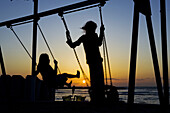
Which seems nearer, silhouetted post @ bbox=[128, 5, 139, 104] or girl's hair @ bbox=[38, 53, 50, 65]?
silhouetted post @ bbox=[128, 5, 139, 104]

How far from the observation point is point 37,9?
5.61 meters

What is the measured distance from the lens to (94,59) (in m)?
3.85

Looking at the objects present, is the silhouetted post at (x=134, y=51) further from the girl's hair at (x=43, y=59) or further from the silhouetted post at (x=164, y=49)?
the girl's hair at (x=43, y=59)

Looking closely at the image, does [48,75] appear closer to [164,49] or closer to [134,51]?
[134,51]

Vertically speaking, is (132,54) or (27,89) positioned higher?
(132,54)

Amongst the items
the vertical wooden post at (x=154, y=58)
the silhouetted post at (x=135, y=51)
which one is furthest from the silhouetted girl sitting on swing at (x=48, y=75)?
the vertical wooden post at (x=154, y=58)

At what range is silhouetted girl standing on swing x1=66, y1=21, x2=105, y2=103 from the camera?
381 centimetres

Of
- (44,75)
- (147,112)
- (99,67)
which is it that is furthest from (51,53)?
(147,112)

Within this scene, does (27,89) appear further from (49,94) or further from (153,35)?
(153,35)

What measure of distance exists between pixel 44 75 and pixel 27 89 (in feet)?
2.44

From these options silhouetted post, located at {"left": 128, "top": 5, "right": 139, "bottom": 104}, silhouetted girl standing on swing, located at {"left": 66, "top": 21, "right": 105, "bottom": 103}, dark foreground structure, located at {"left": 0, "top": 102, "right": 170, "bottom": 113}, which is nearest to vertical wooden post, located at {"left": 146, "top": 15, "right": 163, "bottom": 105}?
silhouetted post, located at {"left": 128, "top": 5, "right": 139, "bottom": 104}

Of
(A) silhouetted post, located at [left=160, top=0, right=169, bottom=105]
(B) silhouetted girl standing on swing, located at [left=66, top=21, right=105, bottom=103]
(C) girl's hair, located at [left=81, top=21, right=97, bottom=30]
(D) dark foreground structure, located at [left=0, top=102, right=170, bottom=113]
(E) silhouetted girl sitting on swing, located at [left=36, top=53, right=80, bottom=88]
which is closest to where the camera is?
(A) silhouetted post, located at [left=160, top=0, right=169, bottom=105]

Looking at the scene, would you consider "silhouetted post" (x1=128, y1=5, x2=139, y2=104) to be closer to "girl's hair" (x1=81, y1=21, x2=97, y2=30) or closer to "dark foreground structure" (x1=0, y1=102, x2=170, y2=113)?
"dark foreground structure" (x1=0, y1=102, x2=170, y2=113)

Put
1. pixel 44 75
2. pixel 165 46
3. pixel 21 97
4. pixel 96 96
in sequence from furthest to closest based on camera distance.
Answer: pixel 44 75, pixel 21 97, pixel 96 96, pixel 165 46
